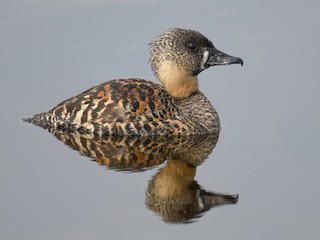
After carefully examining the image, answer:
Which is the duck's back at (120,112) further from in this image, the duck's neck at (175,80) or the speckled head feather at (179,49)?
the speckled head feather at (179,49)

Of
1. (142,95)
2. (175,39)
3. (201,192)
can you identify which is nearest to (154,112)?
(142,95)

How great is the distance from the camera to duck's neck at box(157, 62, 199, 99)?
15508 millimetres

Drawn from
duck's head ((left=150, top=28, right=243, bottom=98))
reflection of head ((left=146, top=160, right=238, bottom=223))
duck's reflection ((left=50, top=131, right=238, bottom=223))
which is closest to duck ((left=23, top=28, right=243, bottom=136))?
duck's head ((left=150, top=28, right=243, bottom=98))

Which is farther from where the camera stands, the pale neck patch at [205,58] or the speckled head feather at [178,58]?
the pale neck patch at [205,58]

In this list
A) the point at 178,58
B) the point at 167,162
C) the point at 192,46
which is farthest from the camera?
the point at 192,46

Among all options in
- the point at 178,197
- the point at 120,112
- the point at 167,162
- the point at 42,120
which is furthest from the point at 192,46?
the point at 178,197

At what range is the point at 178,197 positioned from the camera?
12273 mm

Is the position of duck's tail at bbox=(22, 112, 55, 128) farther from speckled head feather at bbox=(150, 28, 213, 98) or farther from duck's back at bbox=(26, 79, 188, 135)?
speckled head feather at bbox=(150, 28, 213, 98)

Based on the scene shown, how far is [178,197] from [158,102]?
2.82 meters

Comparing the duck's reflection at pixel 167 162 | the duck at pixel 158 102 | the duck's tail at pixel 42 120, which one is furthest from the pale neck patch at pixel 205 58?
the duck's tail at pixel 42 120

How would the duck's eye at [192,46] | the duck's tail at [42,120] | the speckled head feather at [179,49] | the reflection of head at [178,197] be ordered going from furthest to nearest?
1. the duck's eye at [192,46]
2. the speckled head feather at [179,49]
3. the duck's tail at [42,120]
4. the reflection of head at [178,197]

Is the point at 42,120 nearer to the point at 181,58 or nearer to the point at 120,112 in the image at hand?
the point at 120,112

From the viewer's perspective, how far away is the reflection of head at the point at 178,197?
462 inches

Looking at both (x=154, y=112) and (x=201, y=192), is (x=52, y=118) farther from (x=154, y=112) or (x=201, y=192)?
(x=201, y=192)
